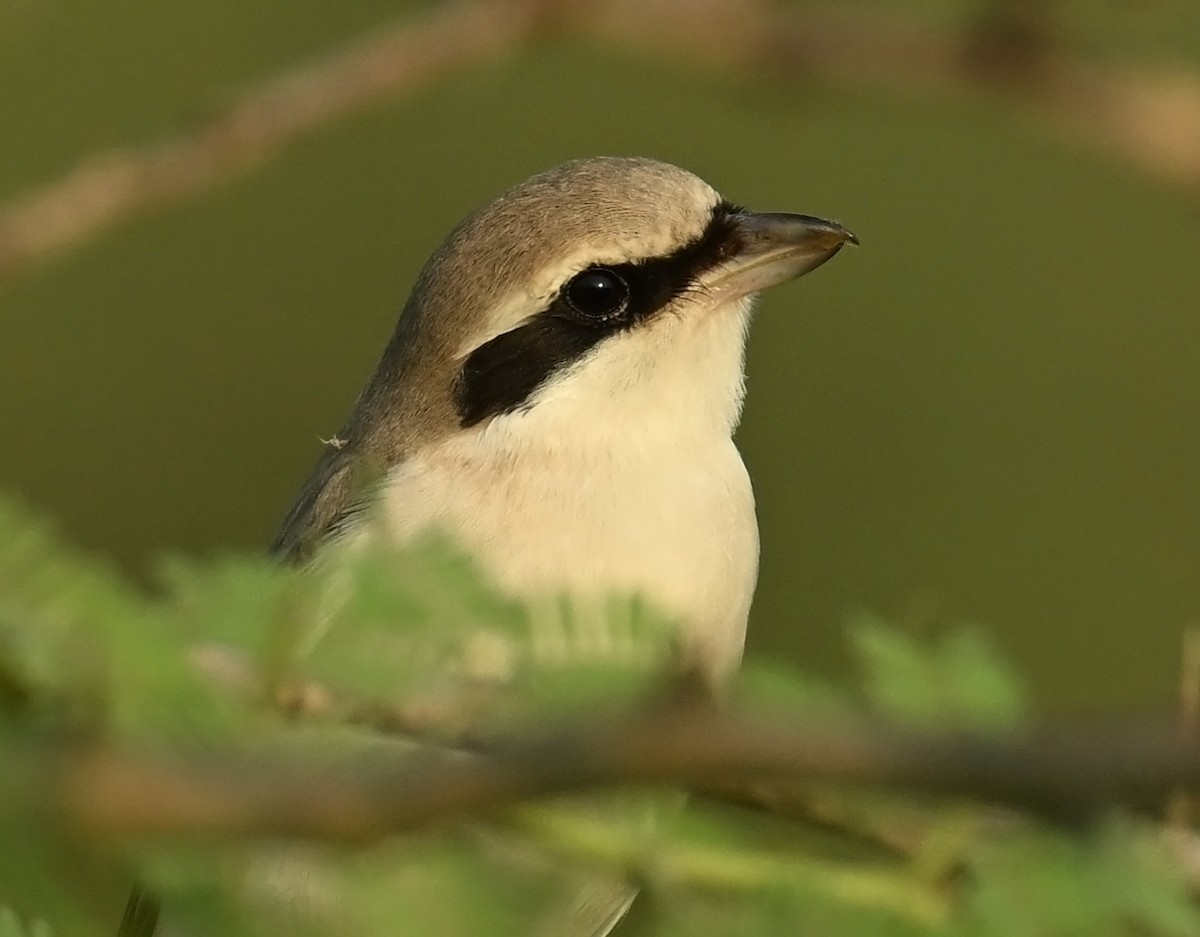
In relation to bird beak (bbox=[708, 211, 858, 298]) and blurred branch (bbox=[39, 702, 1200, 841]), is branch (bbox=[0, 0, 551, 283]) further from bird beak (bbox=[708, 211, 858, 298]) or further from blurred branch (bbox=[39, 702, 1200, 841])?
bird beak (bbox=[708, 211, 858, 298])

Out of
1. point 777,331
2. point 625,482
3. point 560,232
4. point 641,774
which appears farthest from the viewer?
point 777,331

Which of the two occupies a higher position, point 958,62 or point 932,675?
point 932,675

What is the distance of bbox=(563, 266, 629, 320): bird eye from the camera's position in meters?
2.69

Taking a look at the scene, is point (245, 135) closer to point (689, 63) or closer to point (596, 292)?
point (689, 63)

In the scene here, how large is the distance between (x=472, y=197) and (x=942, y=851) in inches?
223

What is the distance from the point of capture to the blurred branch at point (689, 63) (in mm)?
480

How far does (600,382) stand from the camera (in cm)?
267

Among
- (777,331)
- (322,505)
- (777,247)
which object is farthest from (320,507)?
(777,331)

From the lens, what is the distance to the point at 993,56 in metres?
0.51

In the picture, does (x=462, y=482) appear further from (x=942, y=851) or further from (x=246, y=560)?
(x=942, y=851)

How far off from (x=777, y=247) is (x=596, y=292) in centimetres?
28

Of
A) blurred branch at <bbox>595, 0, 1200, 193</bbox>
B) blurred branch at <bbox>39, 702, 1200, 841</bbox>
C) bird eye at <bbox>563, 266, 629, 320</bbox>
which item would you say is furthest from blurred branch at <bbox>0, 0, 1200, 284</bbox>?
bird eye at <bbox>563, 266, 629, 320</bbox>

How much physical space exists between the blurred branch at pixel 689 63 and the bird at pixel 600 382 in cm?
182

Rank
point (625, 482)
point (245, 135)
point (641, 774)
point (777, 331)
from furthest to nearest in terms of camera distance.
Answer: point (777, 331) < point (625, 482) < point (245, 135) < point (641, 774)
